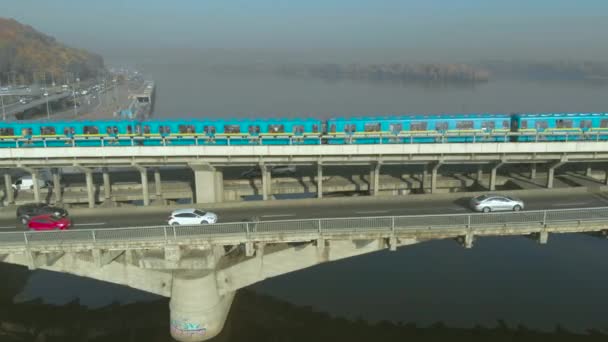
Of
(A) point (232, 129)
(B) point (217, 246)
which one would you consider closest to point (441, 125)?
(A) point (232, 129)

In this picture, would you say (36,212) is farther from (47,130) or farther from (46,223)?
(47,130)

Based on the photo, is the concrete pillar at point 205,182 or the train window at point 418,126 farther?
the train window at point 418,126

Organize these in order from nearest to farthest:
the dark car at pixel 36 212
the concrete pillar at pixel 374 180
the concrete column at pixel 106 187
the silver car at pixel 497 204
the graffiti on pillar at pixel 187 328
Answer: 1. the graffiti on pillar at pixel 187 328
2. the dark car at pixel 36 212
3. the silver car at pixel 497 204
4. the concrete pillar at pixel 374 180
5. the concrete column at pixel 106 187

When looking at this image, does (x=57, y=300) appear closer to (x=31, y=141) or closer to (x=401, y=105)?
(x=31, y=141)

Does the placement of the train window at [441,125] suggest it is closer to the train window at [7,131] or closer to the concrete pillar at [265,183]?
the concrete pillar at [265,183]

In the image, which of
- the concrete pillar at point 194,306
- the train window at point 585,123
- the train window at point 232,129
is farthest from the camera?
the train window at point 585,123

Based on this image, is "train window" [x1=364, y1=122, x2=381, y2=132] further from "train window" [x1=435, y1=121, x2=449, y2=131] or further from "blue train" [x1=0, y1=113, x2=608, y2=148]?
"train window" [x1=435, y1=121, x2=449, y2=131]

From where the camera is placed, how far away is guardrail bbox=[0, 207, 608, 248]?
2405 centimetres

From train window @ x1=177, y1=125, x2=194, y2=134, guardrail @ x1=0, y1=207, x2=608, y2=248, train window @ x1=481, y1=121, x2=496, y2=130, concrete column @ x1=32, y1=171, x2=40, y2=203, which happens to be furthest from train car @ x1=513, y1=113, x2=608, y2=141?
concrete column @ x1=32, y1=171, x2=40, y2=203

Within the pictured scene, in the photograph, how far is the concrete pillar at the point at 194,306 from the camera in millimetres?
25562

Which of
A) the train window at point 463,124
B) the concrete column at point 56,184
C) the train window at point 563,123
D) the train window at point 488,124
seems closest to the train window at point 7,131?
the concrete column at point 56,184

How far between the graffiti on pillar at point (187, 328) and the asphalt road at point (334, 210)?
6.26 meters

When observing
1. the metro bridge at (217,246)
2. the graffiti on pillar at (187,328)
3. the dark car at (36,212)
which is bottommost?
the graffiti on pillar at (187,328)

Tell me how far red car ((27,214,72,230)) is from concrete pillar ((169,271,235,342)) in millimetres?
7866
